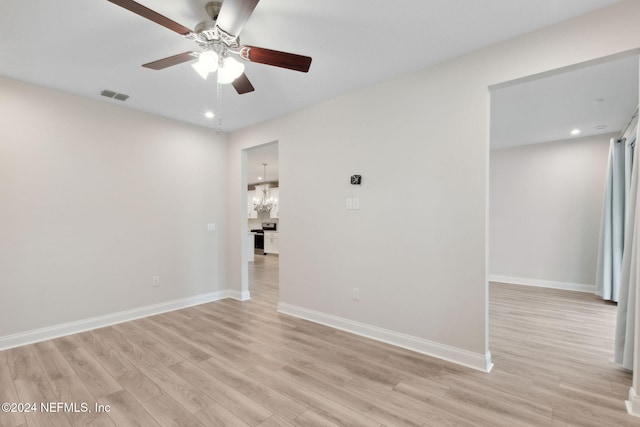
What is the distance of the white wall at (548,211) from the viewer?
193 inches

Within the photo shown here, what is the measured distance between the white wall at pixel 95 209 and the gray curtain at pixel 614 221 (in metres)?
5.93

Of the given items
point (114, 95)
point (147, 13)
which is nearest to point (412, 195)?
point (147, 13)

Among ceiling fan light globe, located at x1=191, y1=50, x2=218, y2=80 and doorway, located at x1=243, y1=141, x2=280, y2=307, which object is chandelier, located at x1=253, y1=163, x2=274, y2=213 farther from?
ceiling fan light globe, located at x1=191, y1=50, x2=218, y2=80

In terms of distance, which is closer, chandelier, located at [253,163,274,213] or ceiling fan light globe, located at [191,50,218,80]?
ceiling fan light globe, located at [191,50,218,80]

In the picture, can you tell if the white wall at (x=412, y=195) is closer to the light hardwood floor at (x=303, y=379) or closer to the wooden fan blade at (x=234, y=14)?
the light hardwood floor at (x=303, y=379)

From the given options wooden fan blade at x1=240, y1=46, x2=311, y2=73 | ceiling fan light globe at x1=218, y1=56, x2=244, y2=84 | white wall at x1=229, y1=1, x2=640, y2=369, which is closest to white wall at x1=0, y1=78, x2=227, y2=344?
white wall at x1=229, y1=1, x2=640, y2=369

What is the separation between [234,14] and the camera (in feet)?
5.29

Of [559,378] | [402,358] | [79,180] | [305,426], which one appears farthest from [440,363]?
[79,180]

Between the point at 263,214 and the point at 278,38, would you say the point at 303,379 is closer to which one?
the point at 278,38

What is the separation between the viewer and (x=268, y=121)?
411cm

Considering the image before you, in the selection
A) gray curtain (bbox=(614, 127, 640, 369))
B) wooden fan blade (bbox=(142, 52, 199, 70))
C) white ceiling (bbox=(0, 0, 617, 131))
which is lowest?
gray curtain (bbox=(614, 127, 640, 369))

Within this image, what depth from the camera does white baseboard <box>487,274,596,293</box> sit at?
16.2 ft

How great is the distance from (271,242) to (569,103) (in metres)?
8.33

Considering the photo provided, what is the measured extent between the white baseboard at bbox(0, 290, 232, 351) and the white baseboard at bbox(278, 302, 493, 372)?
1.51 metres
